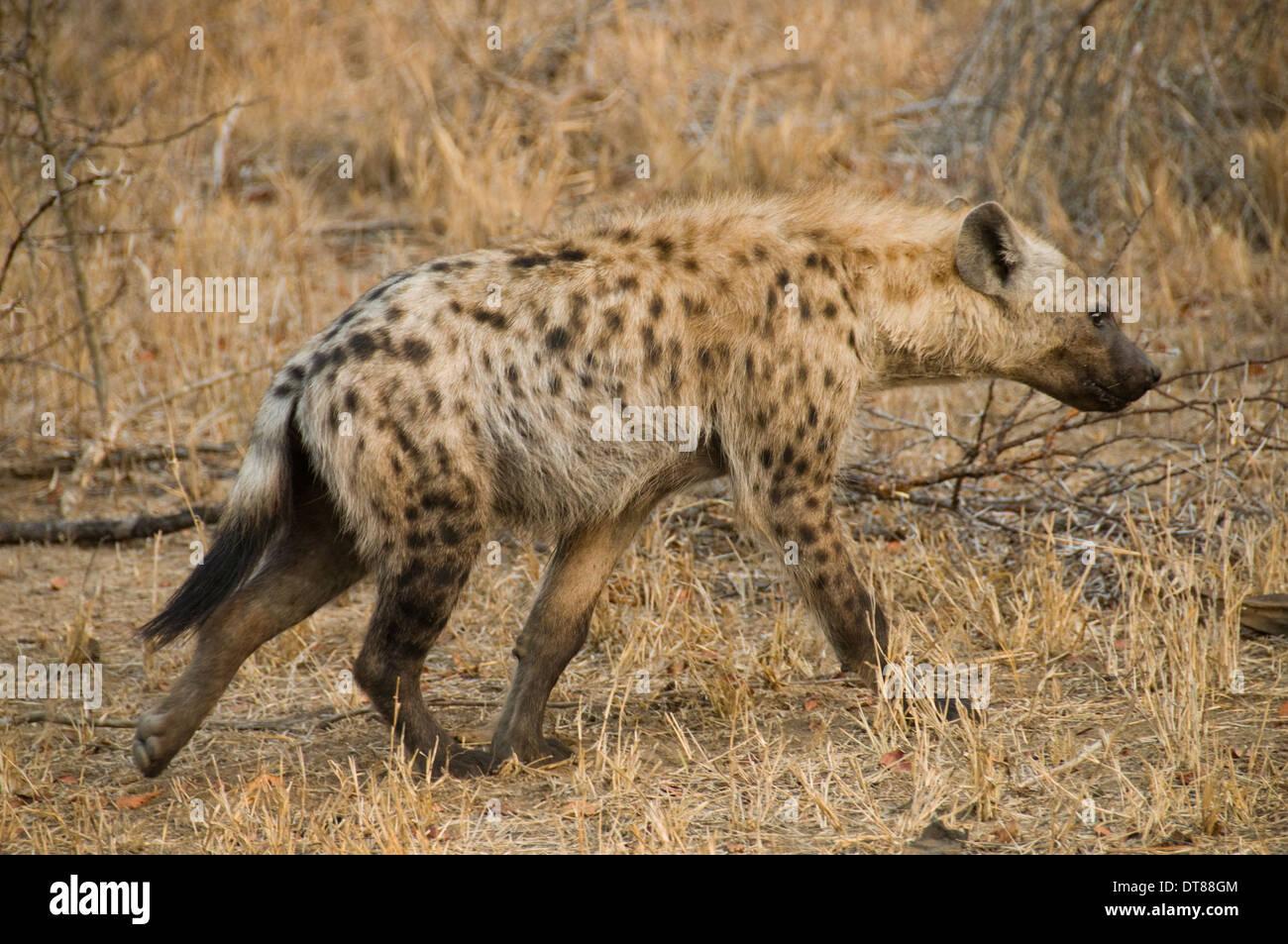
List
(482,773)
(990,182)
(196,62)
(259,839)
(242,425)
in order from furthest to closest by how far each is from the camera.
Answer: (196,62), (990,182), (242,425), (482,773), (259,839)

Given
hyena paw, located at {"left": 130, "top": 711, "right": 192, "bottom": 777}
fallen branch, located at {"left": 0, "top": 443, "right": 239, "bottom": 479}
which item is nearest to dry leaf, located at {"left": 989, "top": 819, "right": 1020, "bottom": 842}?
hyena paw, located at {"left": 130, "top": 711, "right": 192, "bottom": 777}

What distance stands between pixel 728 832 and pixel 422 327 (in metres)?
1.43

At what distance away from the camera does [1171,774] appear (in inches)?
139

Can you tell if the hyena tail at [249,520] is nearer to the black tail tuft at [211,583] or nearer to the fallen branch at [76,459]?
the black tail tuft at [211,583]

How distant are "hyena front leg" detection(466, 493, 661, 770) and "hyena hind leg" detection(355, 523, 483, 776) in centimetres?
26

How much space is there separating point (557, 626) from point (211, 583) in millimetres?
927

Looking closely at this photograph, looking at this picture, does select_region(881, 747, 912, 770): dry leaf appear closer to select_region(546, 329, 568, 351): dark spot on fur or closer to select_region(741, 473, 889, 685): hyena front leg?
select_region(741, 473, 889, 685): hyena front leg

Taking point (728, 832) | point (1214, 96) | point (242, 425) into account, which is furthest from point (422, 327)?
point (1214, 96)

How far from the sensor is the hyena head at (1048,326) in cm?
421

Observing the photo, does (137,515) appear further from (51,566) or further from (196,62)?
(196,62)

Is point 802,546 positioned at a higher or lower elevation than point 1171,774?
higher

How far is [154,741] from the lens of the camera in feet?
12.0

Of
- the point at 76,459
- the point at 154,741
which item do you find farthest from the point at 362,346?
the point at 76,459

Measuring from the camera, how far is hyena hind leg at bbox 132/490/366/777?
12.1 ft
